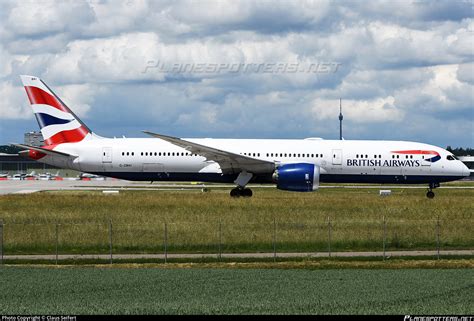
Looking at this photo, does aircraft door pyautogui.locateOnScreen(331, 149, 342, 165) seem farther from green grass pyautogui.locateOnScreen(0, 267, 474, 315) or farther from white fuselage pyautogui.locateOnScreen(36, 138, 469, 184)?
green grass pyautogui.locateOnScreen(0, 267, 474, 315)

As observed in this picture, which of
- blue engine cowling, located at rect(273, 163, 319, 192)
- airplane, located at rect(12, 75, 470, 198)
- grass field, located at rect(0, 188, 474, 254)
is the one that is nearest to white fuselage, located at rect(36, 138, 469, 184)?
airplane, located at rect(12, 75, 470, 198)

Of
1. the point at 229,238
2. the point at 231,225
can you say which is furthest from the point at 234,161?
the point at 229,238

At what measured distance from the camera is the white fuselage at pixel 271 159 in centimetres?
5084

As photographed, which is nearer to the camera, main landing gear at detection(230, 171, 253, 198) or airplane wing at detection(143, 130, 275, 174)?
airplane wing at detection(143, 130, 275, 174)

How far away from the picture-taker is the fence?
1200 inches

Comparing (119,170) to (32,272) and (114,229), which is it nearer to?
(114,229)

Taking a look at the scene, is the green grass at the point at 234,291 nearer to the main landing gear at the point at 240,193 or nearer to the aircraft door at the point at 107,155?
the main landing gear at the point at 240,193

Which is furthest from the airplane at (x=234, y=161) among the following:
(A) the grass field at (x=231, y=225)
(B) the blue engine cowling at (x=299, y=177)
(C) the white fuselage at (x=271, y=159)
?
(A) the grass field at (x=231, y=225)

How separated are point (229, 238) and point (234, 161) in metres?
17.6

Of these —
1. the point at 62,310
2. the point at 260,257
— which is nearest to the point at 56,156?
the point at 260,257

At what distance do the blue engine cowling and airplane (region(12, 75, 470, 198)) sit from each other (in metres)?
1.75

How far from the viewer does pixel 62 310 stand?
1728cm

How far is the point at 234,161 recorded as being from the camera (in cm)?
4916

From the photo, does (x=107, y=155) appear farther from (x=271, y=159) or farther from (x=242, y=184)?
(x=271, y=159)
